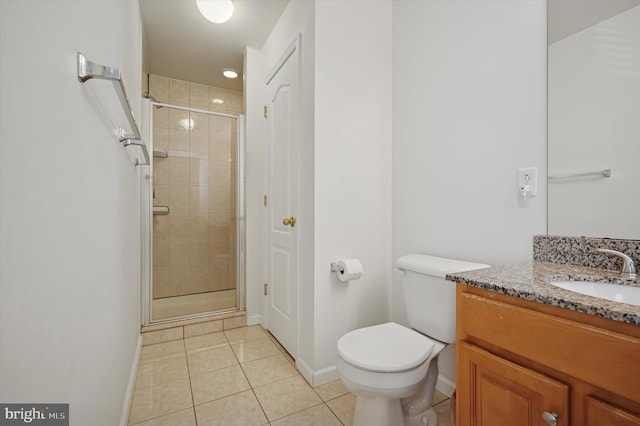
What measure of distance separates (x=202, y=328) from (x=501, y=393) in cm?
224

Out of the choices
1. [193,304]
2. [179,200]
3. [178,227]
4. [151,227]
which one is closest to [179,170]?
[179,200]

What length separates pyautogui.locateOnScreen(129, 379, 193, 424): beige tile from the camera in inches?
56.9

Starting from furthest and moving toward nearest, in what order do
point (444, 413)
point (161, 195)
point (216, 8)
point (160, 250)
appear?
1. point (160, 250)
2. point (161, 195)
3. point (216, 8)
4. point (444, 413)

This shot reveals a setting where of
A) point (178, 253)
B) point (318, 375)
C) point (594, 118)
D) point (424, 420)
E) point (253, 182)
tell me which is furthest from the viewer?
point (178, 253)

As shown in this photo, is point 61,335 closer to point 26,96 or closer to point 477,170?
point 26,96

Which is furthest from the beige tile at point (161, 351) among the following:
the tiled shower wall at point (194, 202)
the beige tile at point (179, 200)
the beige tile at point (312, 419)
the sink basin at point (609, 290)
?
the sink basin at point (609, 290)

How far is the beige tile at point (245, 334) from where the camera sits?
2.32 metres

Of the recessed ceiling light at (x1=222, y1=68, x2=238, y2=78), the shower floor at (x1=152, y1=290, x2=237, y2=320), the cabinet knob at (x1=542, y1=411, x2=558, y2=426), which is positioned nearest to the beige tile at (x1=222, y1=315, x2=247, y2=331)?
the shower floor at (x1=152, y1=290, x2=237, y2=320)

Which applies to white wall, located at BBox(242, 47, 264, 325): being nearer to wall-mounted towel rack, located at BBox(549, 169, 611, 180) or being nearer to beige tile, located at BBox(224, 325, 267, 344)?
beige tile, located at BBox(224, 325, 267, 344)

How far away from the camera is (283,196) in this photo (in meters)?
2.15

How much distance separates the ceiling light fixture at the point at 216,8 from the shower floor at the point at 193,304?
2.37 metres

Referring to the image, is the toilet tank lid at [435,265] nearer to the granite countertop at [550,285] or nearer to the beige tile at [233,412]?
the granite countertop at [550,285]

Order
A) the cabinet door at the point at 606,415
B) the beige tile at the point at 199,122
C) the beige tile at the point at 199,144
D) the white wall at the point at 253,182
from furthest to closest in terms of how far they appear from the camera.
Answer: the beige tile at the point at 199,144, the beige tile at the point at 199,122, the white wall at the point at 253,182, the cabinet door at the point at 606,415

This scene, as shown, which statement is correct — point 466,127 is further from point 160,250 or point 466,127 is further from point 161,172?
point 160,250
